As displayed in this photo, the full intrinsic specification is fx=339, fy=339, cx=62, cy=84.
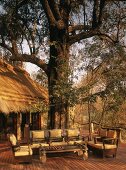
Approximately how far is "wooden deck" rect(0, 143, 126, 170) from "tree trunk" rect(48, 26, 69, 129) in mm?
3086

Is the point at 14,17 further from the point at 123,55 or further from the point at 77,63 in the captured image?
the point at 123,55

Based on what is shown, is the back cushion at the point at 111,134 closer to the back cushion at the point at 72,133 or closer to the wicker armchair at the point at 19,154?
the back cushion at the point at 72,133

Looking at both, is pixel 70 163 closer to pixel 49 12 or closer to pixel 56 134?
pixel 56 134

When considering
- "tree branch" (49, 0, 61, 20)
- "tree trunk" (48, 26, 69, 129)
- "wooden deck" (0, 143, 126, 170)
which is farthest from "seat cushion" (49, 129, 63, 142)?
"tree branch" (49, 0, 61, 20)

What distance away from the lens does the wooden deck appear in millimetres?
9803

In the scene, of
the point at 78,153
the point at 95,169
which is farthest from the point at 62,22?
the point at 95,169

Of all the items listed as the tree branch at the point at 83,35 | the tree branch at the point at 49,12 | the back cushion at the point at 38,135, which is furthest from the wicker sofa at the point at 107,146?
the tree branch at the point at 49,12

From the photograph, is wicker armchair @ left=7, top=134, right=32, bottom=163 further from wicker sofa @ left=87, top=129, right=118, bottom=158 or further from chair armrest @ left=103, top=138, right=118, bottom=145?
chair armrest @ left=103, top=138, right=118, bottom=145

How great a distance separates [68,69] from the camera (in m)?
13.9

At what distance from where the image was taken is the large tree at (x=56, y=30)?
47.9 ft

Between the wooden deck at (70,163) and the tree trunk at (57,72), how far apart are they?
309 cm

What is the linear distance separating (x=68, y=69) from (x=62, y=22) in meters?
2.74

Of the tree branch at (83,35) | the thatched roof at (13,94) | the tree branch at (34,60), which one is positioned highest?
the tree branch at (83,35)

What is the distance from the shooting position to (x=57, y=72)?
15.1 metres
